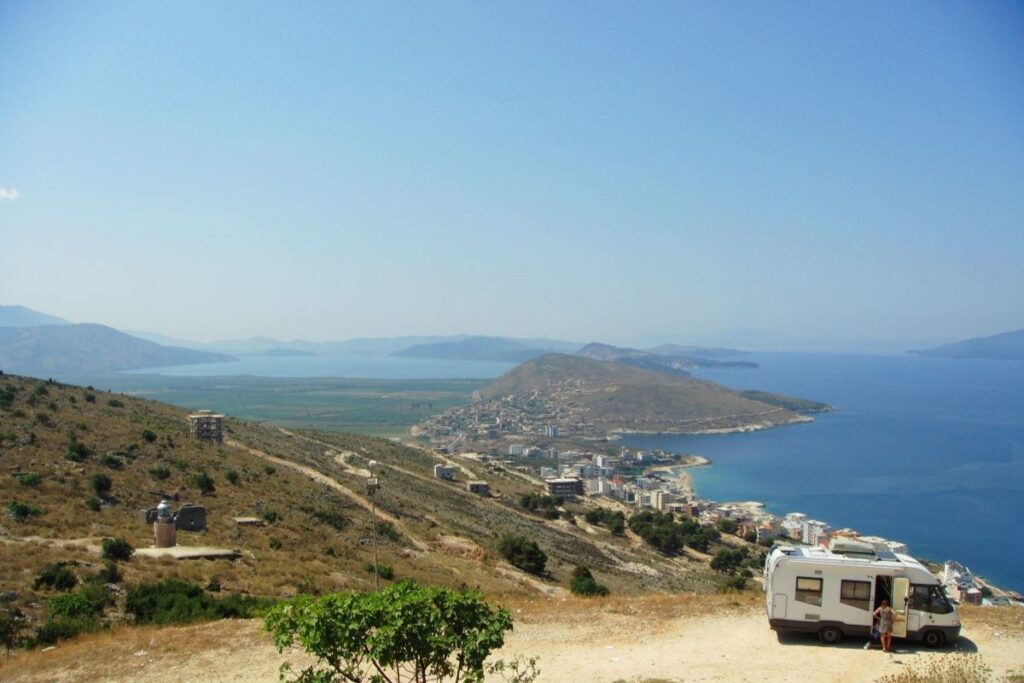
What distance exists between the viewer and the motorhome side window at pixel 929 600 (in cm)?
1037

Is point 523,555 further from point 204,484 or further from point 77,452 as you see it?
point 77,452

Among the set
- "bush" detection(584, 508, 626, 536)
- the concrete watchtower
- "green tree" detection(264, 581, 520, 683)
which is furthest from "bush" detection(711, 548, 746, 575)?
"green tree" detection(264, 581, 520, 683)

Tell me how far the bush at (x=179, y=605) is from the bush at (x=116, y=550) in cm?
245

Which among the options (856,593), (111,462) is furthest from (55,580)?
(856,593)

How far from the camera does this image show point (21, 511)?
17625 millimetres

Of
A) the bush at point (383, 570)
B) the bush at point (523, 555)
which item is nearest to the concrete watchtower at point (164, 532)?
the bush at point (383, 570)

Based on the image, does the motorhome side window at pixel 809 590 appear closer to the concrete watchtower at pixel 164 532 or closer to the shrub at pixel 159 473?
the concrete watchtower at pixel 164 532

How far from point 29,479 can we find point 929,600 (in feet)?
77.4

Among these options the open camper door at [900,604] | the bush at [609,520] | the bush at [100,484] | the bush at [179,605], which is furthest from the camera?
the bush at [609,520]

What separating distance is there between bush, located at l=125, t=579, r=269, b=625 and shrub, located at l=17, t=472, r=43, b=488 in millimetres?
9758

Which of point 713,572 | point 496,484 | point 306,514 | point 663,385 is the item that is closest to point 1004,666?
point 306,514

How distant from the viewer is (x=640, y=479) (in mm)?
83562

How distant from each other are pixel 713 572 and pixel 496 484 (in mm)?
20631

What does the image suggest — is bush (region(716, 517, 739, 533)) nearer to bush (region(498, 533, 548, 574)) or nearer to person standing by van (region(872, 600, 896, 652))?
bush (region(498, 533, 548, 574))
